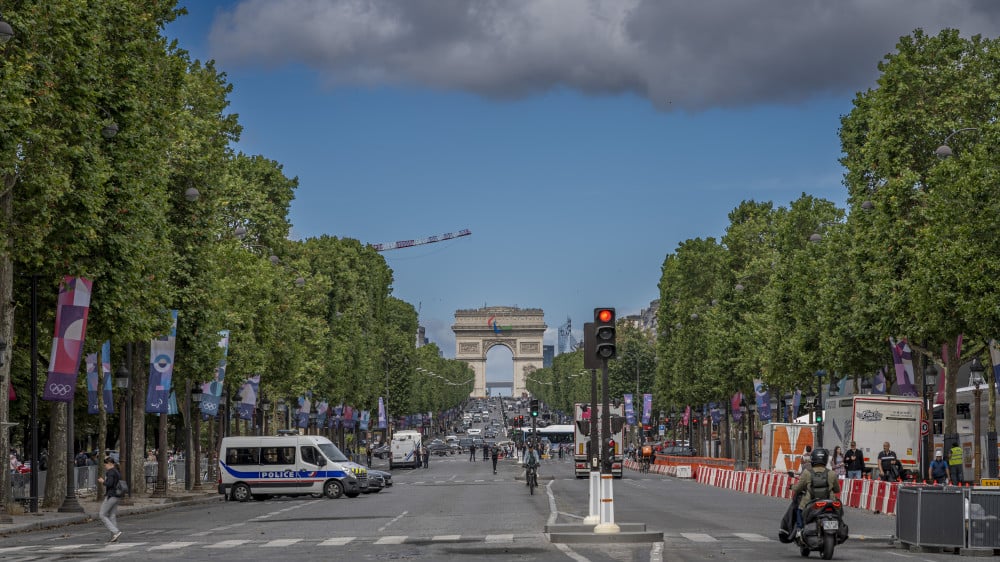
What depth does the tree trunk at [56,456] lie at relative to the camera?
41.2 meters

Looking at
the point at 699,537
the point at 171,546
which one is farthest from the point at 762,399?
the point at 171,546

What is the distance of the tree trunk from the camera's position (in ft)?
135

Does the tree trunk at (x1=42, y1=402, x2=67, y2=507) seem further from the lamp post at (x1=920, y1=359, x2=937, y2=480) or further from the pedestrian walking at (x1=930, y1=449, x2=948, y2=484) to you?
the lamp post at (x1=920, y1=359, x2=937, y2=480)

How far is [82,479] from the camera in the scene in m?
55.8

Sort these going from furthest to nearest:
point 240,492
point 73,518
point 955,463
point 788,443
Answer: point 788,443 < point 240,492 < point 955,463 < point 73,518

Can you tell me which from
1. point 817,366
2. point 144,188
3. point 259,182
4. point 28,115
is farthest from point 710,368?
point 28,115

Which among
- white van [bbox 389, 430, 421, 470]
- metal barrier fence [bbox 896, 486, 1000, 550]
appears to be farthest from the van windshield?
white van [bbox 389, 430, 421, 470]

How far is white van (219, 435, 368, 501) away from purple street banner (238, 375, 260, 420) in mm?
9934

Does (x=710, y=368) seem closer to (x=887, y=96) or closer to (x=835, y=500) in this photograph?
(x=887, y=96)

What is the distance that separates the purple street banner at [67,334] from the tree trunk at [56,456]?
3.68 metres

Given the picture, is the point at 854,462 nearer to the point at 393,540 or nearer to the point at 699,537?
the point at 699,537

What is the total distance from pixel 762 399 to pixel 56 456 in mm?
43576

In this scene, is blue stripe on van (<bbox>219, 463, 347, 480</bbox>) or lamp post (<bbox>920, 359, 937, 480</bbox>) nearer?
lamp post (<bbox>920, 359, 937, 480</bbox>)

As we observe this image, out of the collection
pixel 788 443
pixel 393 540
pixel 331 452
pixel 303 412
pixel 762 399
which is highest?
pixel 762 399
